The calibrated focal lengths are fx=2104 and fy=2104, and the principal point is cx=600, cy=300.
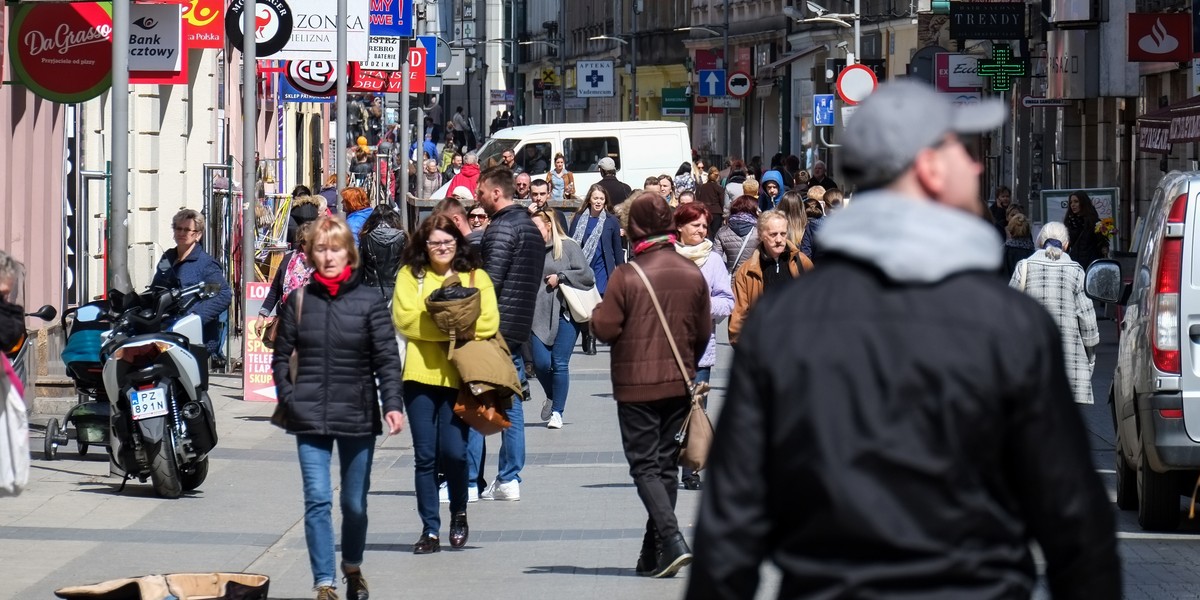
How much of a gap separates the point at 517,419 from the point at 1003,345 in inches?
325

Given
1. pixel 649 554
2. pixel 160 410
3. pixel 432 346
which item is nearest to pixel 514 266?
pixel 432 346

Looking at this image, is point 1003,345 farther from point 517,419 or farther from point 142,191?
point 142,191

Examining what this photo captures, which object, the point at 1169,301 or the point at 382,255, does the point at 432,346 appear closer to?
the point at 1169,301

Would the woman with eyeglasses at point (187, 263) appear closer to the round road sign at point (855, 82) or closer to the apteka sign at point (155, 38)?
the apteka sign at point (155, 38)

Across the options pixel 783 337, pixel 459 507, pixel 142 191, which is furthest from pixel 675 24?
pixel 783 337

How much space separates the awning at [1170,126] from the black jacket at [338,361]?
1290 centimetres

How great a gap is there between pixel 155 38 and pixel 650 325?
9159 mm

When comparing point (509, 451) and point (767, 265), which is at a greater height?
point (767, 265)

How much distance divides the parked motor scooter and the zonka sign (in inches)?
1065

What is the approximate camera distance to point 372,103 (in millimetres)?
58812

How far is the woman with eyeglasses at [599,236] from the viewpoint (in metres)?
19.6

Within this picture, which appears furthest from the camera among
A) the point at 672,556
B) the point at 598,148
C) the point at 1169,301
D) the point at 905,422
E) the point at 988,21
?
the point at 988,21

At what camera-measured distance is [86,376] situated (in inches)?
485

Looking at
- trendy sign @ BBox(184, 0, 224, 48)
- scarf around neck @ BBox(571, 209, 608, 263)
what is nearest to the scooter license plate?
trendy sign @ BBox(184, 0, 224, 48)
